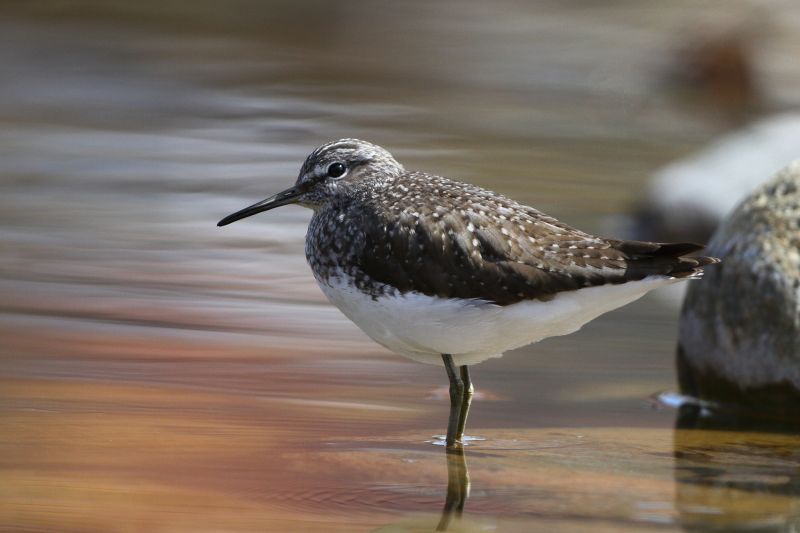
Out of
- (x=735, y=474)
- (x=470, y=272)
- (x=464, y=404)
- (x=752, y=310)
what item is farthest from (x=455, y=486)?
(x=752, y=310)

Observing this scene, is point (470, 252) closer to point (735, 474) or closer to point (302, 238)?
point (735, 474)

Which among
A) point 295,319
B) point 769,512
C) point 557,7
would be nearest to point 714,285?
point 769,512

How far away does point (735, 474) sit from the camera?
6.74 metres

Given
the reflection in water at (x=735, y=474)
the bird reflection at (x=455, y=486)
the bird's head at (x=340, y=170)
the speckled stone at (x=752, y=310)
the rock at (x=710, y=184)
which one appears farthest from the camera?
the rock at (x=710, y=184)

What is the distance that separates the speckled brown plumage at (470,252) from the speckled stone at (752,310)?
129 cm

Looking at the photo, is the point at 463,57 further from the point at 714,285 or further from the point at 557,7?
the point at 714,285

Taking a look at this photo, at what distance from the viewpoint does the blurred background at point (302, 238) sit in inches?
254

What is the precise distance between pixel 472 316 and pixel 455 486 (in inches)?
33.8

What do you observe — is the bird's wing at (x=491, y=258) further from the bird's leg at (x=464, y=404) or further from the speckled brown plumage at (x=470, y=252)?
the bird's leg at (x=464, y=404)

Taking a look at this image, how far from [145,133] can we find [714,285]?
9810 millimetres

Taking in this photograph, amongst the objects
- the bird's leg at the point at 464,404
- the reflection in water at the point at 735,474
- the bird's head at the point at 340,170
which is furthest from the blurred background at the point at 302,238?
the bird's head at the point at 340,170

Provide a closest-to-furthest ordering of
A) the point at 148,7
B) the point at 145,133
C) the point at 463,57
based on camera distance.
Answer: the point at 145,133 → the point at 463,57 → the point at 148,7

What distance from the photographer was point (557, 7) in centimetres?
2492

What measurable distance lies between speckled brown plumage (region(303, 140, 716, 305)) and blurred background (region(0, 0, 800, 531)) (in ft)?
3.20
